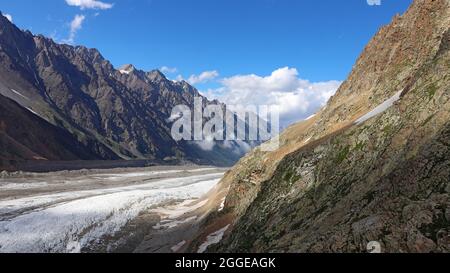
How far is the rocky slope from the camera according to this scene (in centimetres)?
1302

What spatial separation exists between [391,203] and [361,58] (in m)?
37.7

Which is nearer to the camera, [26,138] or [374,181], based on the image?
[374,181]

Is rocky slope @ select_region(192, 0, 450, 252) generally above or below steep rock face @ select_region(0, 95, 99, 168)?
below

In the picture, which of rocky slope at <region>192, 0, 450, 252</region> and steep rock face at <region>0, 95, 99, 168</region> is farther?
steep rock face at <region>0, 95, 99, 168</region>

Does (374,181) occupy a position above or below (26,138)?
below

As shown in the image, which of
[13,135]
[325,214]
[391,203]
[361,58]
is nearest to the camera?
[391,203]

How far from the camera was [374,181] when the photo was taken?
17172 mm

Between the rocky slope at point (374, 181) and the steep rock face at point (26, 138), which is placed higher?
the steep rock face at point (26, 138)

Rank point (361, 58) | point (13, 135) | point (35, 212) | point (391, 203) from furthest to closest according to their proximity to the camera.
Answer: point (13, 135), point (35, 212), point (361, 58), point (391, 203)

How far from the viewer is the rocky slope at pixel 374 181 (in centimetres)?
1302

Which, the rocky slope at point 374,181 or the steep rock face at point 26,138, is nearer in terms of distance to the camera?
the rocky slope at point 374,181
